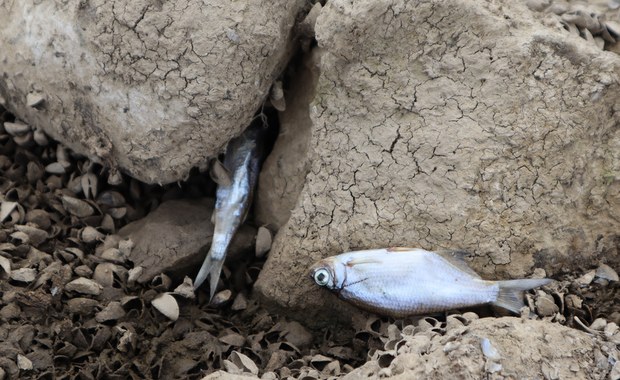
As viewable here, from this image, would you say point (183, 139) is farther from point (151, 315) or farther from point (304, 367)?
point (304, 367)

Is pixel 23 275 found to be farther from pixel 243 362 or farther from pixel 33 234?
pixel 243 362

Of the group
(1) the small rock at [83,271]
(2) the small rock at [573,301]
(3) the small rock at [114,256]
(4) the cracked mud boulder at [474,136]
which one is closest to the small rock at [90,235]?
(3) the small rock at [114,256]

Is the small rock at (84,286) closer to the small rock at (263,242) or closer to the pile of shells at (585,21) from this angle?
the small rock at (263,242)

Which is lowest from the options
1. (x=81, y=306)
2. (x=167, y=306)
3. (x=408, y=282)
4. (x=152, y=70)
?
(x=81, y=306)

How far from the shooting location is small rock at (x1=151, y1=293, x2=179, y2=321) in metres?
3.59

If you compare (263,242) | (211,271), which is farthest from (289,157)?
(211,271)

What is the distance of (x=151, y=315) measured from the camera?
3.63 metres

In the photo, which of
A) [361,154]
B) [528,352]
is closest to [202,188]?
[361,154]

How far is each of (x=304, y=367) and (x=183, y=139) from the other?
1.30 m

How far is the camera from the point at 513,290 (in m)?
3.28

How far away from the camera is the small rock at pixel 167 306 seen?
3590mm

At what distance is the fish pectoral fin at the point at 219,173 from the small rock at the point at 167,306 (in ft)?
2.43

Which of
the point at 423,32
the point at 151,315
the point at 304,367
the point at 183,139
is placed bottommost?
the point at 151,315

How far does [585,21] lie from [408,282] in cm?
171
